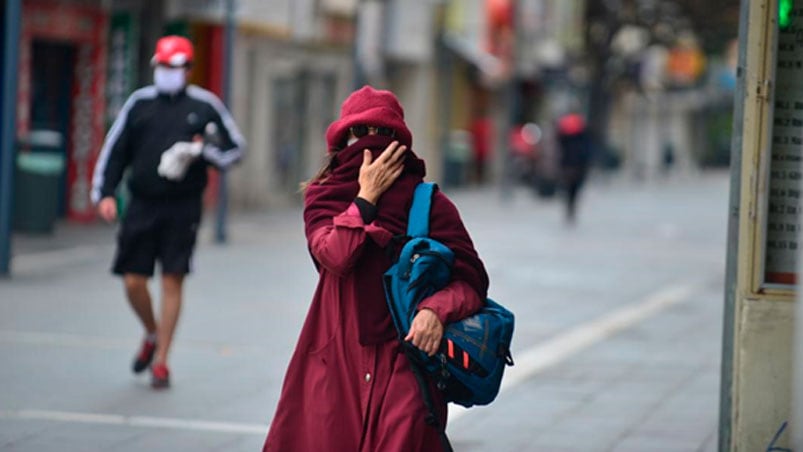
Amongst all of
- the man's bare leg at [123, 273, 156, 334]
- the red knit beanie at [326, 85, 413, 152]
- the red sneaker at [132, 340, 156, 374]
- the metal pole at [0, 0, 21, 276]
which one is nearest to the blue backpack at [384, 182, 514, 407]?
the red knit beanie at [326, 85, 413, 152]

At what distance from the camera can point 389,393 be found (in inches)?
211

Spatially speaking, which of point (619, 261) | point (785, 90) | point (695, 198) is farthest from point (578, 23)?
point (785, 90)

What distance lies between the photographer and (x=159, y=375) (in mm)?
9656

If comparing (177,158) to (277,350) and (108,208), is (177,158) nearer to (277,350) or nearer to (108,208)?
(108,208)

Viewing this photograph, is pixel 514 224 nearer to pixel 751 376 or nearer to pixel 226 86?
pixel 226 86

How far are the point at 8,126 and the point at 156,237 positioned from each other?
5850mm

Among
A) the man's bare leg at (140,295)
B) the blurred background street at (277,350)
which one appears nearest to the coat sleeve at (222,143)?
the man's bare leg at (140,295)

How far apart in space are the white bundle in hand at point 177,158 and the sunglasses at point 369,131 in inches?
161

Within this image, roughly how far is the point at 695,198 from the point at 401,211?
42152 mm

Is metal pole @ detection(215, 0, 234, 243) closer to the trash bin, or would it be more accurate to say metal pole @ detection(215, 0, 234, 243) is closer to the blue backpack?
the trash bin

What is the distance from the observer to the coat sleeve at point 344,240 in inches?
208

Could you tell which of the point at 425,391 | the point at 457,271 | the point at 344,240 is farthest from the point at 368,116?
the point at 425,391

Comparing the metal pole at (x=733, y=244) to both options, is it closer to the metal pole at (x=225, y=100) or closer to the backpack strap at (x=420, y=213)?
the backpack strap at (x=420, y=213)

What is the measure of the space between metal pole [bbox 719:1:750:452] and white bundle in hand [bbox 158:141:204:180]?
3.45m
